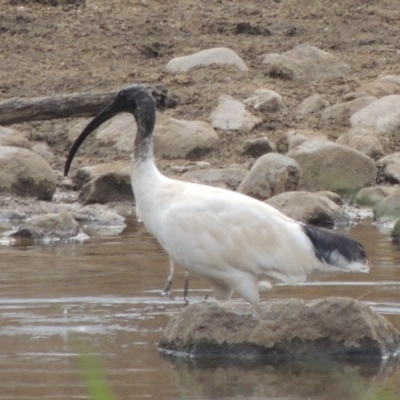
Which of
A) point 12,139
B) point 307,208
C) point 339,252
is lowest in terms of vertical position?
point 12,139

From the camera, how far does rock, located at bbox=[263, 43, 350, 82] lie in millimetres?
19797

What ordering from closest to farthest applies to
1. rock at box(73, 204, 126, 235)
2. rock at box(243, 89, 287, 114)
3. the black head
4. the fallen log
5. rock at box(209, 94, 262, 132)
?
1. the black head
2. rock at box(73, 204, 126, 235)
3. the fallen log
4. rock at box(209, 94, 262, 132)
5. rock at box(243, 89, 287, 114)

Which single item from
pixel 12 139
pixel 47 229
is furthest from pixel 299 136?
pixel 47 229

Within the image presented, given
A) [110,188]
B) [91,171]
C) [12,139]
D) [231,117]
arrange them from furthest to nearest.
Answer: [231,117], [12,139], [91,171], [110,188]

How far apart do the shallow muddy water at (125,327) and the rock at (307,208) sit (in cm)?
84

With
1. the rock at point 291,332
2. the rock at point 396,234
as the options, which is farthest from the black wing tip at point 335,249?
the rock at point 396,234

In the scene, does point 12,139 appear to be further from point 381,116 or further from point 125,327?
point 125,327

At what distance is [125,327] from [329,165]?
692 cm

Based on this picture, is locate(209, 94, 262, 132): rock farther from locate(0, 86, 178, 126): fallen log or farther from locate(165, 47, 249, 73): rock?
locate(165, 47, 249, 73): rock

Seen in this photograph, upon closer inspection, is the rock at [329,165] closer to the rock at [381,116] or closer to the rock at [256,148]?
the rock at [256,148]

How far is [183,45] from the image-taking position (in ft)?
70.3

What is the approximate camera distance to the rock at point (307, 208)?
13.6m

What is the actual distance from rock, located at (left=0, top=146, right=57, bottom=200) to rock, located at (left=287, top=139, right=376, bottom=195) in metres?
2.90

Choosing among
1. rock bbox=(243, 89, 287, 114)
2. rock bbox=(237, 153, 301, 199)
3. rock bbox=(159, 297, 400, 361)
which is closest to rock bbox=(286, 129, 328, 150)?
rock bbox=(243, 89, 287, 114)
